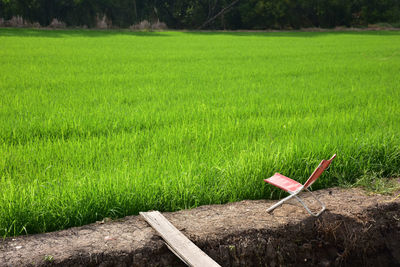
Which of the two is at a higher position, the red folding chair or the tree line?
the tree line

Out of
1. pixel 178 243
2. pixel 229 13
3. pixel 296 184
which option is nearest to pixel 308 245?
pixel 296 184

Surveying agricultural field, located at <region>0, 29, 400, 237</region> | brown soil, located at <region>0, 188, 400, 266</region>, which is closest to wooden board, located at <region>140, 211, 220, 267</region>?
brown soil, located at <region>0, 188, 400, 266</region>

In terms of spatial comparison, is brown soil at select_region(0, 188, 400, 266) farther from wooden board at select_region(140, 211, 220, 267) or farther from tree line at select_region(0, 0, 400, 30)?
tree line at select_region(0, 0, 400, 30)

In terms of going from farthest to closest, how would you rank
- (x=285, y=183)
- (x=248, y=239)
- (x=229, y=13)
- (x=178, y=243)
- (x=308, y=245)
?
(x=229, y=13)
(x=285, y=183)
(x=308, y=245)
(x=248, y=239)
(x=178, y=243)

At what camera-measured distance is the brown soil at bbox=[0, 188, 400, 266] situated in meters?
2.16

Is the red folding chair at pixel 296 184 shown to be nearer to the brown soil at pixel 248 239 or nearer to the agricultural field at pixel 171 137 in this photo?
the brown soil at pixel 248 239

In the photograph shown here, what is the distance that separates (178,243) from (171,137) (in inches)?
75.5

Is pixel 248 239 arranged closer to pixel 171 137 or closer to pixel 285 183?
pixel 285 183

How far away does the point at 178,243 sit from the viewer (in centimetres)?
220

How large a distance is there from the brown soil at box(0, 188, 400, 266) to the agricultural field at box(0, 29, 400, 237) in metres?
0.19

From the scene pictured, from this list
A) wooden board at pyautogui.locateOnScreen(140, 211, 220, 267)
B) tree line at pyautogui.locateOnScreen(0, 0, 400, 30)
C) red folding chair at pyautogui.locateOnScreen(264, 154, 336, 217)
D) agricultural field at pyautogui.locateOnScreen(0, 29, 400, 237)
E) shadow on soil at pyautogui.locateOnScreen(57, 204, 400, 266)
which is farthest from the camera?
tree line at pyautogui.locateOnScreen(0, 0, 400, 30)

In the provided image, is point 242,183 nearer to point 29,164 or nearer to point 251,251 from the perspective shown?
point 251,251

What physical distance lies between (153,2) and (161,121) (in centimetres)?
2740

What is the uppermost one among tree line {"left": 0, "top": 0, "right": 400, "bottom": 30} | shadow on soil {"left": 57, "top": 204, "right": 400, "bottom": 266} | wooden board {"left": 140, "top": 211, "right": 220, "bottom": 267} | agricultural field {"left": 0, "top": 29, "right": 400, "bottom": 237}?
tree line {"left": 0, "top": 0, "right": 400, "bottom": 30}
